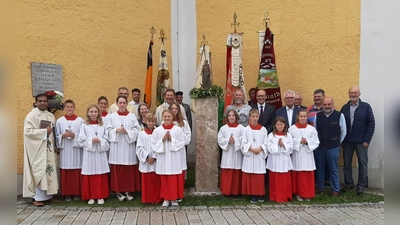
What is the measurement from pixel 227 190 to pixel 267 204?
0.83 metres

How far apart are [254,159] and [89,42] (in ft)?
16.1

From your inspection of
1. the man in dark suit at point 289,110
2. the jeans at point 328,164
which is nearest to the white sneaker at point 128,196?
the man in dark suit at point 289,110

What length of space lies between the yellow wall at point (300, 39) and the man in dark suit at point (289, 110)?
1571mm

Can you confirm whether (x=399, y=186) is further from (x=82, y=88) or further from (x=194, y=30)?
(x=194, y=30)

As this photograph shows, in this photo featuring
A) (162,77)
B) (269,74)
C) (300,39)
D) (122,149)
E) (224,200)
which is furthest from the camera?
(162,77)

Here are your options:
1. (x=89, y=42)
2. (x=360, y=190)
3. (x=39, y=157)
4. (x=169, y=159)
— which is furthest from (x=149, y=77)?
(x=360, y=190)

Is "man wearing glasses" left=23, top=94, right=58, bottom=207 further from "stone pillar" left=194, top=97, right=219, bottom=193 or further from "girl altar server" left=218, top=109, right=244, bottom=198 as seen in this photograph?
"girl altar server" left=218, top=109, right=244, bottom=198

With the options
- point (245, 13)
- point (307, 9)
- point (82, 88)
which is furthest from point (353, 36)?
point (82, 88)

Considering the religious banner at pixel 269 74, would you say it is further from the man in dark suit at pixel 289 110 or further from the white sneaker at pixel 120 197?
the white sneaker at pixel 120 197

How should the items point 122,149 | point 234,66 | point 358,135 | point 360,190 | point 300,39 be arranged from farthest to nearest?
point 300,39 < point 234,66 < point 360,190 < point 358,135 < point 122,149

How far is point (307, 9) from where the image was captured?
8.78 m

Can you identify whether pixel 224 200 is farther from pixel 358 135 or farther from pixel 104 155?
pixel 358 135

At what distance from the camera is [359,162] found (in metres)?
7.19

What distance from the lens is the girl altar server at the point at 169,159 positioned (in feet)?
20.8
